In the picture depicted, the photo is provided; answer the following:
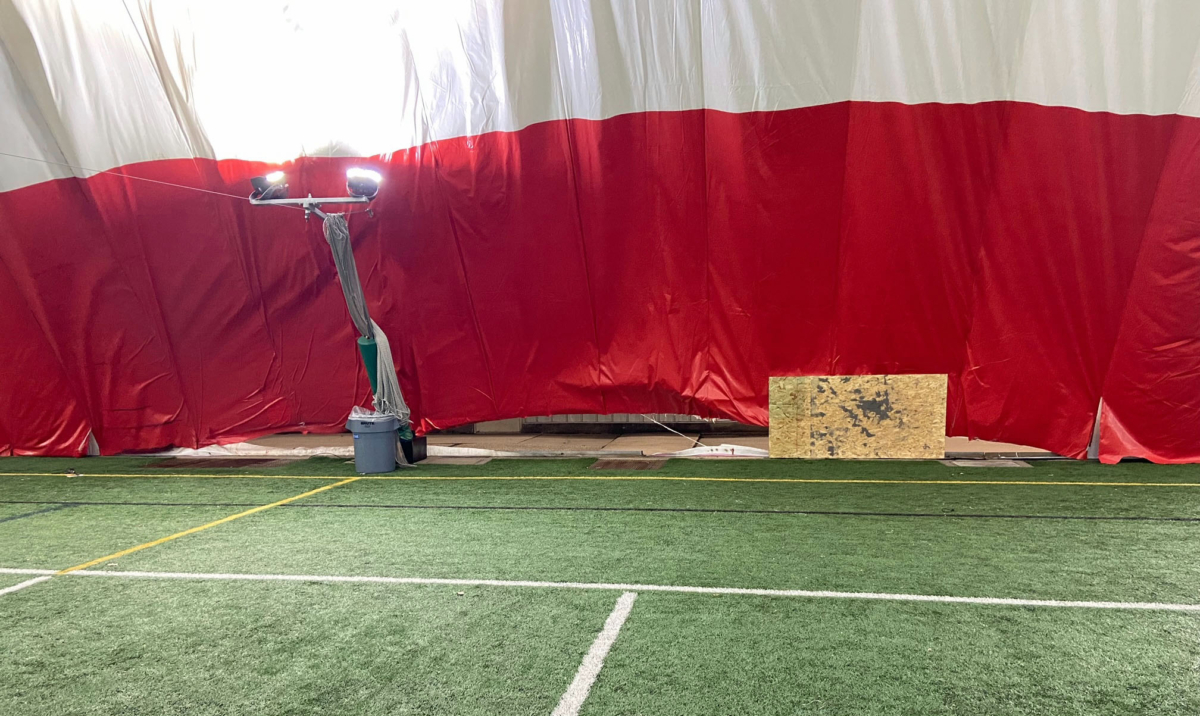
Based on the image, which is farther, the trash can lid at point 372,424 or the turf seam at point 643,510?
the trash can lid at point 372,424

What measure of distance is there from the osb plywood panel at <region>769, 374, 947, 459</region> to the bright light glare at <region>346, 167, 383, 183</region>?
13.0 feet

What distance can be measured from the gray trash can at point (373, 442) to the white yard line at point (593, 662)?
149 inches

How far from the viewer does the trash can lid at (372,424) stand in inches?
241

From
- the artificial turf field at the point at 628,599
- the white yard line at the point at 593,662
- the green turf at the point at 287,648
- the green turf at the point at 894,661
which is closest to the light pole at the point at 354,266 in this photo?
the artificial turf field at the point at 628,599

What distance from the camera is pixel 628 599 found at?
2926mm

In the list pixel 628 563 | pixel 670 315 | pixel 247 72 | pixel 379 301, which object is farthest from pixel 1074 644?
pixel 247 72

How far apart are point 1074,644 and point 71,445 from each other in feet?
28.9

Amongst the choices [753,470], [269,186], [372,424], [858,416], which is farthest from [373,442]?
[858,416]

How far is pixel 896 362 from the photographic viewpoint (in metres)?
6.03

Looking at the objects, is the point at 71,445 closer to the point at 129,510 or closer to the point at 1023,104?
the point at 129,510

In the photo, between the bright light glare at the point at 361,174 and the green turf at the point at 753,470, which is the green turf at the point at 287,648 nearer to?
the green turf at the point at 753,470

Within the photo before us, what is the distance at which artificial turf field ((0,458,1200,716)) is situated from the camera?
2176 mm

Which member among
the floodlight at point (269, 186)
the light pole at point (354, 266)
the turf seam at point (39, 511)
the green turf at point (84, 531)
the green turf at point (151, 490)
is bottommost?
the green turf at point (151, 490)

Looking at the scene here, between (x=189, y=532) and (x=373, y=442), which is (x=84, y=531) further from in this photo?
(x=373, y=442)
